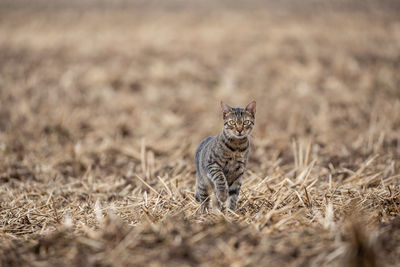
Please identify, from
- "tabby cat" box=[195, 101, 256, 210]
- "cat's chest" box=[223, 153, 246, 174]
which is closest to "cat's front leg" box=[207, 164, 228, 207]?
"tabby cat" box=[195, 101, 256, 210]

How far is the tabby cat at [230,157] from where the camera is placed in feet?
10.4

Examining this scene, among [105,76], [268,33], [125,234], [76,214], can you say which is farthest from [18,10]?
[125,234]

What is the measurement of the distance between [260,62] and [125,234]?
8.75 metres

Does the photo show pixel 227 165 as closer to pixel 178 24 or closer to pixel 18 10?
pixel 178 24

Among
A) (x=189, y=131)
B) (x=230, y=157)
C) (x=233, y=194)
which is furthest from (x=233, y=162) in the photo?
(x=189, y=131)

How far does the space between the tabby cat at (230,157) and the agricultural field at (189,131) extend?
22cm

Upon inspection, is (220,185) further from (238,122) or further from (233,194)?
(238,122)

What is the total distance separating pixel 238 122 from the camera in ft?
10.6

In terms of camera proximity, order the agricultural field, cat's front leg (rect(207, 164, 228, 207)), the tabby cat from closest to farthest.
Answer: the agricultural field, cat's front leg (rect(207, 164, 228, 207)), the tabby cat

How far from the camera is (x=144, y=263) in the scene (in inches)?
78.5

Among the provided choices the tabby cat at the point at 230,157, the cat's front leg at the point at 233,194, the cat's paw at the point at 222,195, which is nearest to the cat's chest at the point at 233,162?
the tabby cat at the point at 230,157

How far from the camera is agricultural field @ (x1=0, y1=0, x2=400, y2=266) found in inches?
86.9

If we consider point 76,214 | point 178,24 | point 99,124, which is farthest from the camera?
point 178,24

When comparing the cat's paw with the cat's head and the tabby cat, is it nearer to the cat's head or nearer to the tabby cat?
the tabby cat
